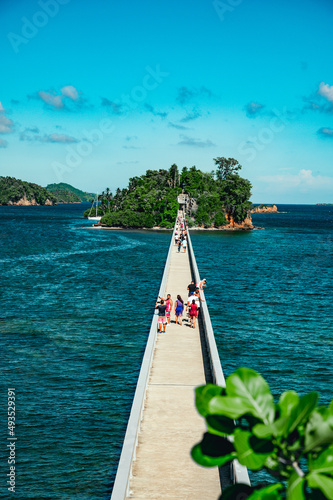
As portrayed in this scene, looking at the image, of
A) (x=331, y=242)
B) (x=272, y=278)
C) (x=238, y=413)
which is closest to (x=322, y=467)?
(x=238, y=413)

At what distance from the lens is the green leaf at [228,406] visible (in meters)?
2.21

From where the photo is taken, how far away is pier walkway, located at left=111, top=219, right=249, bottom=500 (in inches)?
319

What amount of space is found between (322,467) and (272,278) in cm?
4300

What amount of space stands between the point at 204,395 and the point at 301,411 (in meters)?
0.49

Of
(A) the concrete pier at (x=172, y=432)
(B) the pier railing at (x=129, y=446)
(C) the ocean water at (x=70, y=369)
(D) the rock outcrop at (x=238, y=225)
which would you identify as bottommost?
(C) the ocean water at (x=70, y=369)

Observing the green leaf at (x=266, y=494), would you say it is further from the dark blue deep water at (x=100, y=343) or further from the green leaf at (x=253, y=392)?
the dark blue deep water at (x=100, y=343)

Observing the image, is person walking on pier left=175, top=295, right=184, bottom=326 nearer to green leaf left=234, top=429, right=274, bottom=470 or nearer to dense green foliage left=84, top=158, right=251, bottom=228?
green leaf left=234, top=429, right=274, bottom=470

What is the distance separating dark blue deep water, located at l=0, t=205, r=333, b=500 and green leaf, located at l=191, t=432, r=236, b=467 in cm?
1010

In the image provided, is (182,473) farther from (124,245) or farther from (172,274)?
(124,245)

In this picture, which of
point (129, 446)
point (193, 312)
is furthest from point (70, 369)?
point (129, 446)

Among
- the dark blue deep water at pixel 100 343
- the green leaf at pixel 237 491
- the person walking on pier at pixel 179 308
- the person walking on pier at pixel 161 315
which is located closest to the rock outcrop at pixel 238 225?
the dark blue deep water at pixel 100 343

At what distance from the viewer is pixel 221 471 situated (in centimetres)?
869

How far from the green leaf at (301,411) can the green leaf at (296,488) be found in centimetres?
21

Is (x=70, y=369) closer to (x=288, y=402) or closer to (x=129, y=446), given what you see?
(x=129, y=446)
